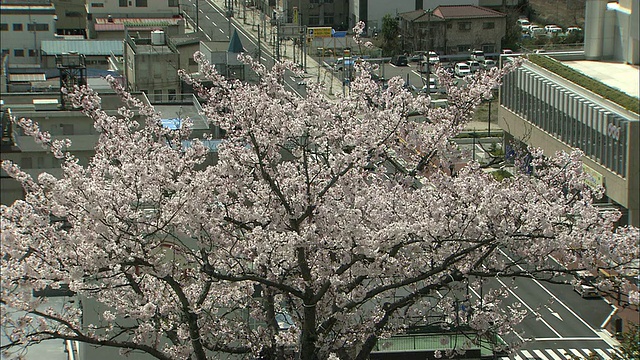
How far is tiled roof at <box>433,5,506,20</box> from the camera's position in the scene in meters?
29.7

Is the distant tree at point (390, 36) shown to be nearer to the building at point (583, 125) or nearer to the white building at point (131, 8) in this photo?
the white building at point (131, 8)

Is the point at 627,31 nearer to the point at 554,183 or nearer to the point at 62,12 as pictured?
the point at 554,183

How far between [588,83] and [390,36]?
1445 centimetres

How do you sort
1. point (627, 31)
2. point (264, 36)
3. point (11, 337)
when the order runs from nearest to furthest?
point (11, 337) < point (627, 31) < point (264, 36)

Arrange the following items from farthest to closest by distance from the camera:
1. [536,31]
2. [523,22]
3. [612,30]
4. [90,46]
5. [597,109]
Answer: [523,22], [536,31], [90,46], [612,30], [597,109]

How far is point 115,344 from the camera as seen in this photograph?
4.29 metres

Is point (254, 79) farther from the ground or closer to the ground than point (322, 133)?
closer to the ground

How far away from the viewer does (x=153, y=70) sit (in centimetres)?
2003

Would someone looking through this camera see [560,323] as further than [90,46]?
No

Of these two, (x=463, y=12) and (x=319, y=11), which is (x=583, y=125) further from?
(x=319, y=11)

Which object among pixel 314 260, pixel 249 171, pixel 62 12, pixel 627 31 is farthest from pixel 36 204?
pixel 62 12

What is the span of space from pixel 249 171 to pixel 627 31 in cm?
1083

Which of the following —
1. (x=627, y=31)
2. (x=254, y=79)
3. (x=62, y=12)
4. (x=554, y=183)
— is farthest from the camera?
(x=62, y=12)

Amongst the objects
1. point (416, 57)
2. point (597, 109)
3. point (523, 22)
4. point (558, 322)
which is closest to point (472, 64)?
point (416, 57)
